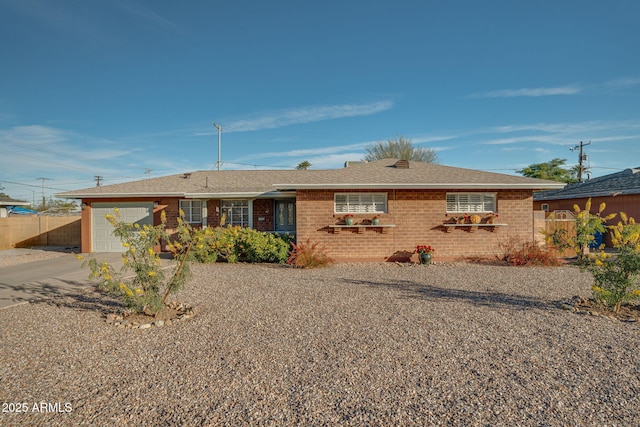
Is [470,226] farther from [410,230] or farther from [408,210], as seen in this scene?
[408,210]

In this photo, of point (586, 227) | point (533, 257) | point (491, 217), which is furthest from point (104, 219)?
point (533, 257)

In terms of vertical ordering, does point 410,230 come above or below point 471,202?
below

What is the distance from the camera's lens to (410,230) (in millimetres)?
12031

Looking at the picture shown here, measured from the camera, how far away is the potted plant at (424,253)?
1142 centimetres

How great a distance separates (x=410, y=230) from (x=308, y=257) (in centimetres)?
385

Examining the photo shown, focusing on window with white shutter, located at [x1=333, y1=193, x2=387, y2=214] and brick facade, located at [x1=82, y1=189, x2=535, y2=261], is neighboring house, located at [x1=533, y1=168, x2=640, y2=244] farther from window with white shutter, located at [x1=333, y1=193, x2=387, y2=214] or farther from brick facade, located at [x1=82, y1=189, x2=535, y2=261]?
window with white shutter, located at [x1=333, y1=193, x2=387, y2=214]

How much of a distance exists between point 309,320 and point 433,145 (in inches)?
1257

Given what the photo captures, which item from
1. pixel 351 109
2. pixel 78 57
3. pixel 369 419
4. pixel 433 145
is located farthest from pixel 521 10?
pixel 433 145

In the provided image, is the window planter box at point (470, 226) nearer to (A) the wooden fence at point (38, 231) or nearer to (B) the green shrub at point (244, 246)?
(B) the green shrub at point (244, 246)

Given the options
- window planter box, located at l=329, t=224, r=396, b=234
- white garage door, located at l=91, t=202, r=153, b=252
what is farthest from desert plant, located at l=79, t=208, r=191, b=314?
white garage door, located at l=91, t=202, r=153, b=252

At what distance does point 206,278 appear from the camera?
9.12 m

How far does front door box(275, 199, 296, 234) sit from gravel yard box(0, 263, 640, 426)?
317 inches

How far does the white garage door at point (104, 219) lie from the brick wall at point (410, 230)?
7.80 m

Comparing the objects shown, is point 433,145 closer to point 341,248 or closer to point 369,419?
point 341,248
